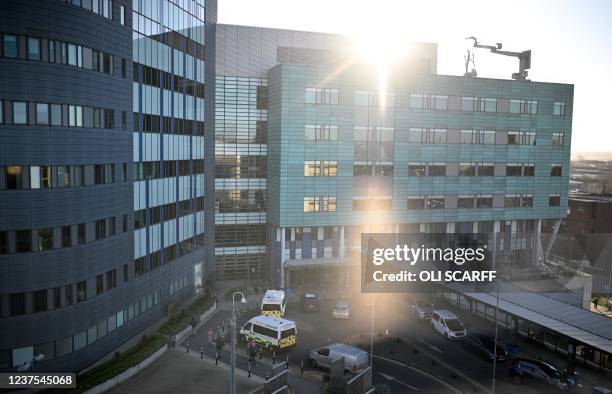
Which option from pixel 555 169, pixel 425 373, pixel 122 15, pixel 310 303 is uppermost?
pixel 122 15

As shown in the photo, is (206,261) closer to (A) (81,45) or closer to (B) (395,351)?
(B) (395,351)

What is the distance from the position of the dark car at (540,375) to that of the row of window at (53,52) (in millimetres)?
36772

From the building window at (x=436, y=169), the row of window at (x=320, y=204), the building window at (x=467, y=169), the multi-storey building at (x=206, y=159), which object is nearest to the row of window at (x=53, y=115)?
the multi-storey building at (x=206, y=159)

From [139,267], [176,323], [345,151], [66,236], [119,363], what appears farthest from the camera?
[345,151]

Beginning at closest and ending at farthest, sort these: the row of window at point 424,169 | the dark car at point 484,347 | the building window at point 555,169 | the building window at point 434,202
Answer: the dark car at point 484,347, the row of window at point 424,169, the building window at point 434,202, the building window at point 555,169

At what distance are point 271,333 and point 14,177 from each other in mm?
21875

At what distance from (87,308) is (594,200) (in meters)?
86.5

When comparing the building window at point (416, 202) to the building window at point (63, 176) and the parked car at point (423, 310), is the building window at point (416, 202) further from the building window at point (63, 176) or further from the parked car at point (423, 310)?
the building window at point (63, 176)

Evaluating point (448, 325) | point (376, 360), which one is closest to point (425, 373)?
point (376, 360)

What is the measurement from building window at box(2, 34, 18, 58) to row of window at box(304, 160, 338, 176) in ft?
118

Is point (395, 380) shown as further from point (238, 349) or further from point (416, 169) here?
point (416, 169)

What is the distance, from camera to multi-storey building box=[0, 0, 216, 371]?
33.8 meters

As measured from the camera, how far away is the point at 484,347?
1721 inches

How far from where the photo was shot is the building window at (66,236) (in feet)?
120
